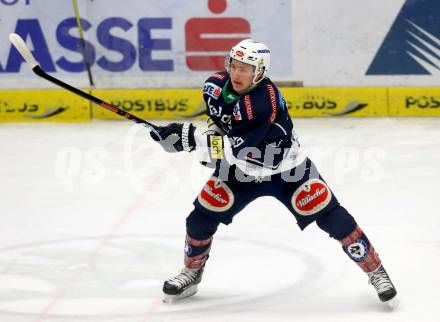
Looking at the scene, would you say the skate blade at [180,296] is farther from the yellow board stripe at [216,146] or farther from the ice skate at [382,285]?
the ice skate at [382,285]

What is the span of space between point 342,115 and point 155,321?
574cm

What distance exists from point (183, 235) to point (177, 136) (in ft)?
5.29

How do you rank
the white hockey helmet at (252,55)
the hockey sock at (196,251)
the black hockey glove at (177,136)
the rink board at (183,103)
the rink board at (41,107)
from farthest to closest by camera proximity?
the rink board at (41,107), the rink board at (183,103), the hockey sock at (196,251), the black hockey glove at (177,136), the white hockey helmet at (252,55)

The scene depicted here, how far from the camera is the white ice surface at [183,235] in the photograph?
477 cm

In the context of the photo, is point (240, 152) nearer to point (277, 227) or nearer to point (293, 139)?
point (293, 139)

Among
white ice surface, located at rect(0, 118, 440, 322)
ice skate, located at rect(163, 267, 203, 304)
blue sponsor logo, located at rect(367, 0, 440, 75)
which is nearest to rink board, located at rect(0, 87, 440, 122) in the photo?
blue sponsor logo, located at rect(367, 0, 440, 75)

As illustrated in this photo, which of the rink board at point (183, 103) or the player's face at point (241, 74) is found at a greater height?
the player's face at point (241, 74)

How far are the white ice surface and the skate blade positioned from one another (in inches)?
1.4

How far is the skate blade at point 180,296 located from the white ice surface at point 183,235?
3 cm

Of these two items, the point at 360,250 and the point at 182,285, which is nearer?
the point at 360,250

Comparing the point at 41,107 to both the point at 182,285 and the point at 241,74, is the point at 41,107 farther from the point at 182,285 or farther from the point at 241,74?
the point at 241,74

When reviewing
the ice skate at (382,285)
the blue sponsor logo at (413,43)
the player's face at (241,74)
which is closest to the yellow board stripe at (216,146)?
the player's face at (241,74)

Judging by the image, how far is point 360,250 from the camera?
181 inches

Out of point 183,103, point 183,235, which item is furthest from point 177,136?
point 183,103
